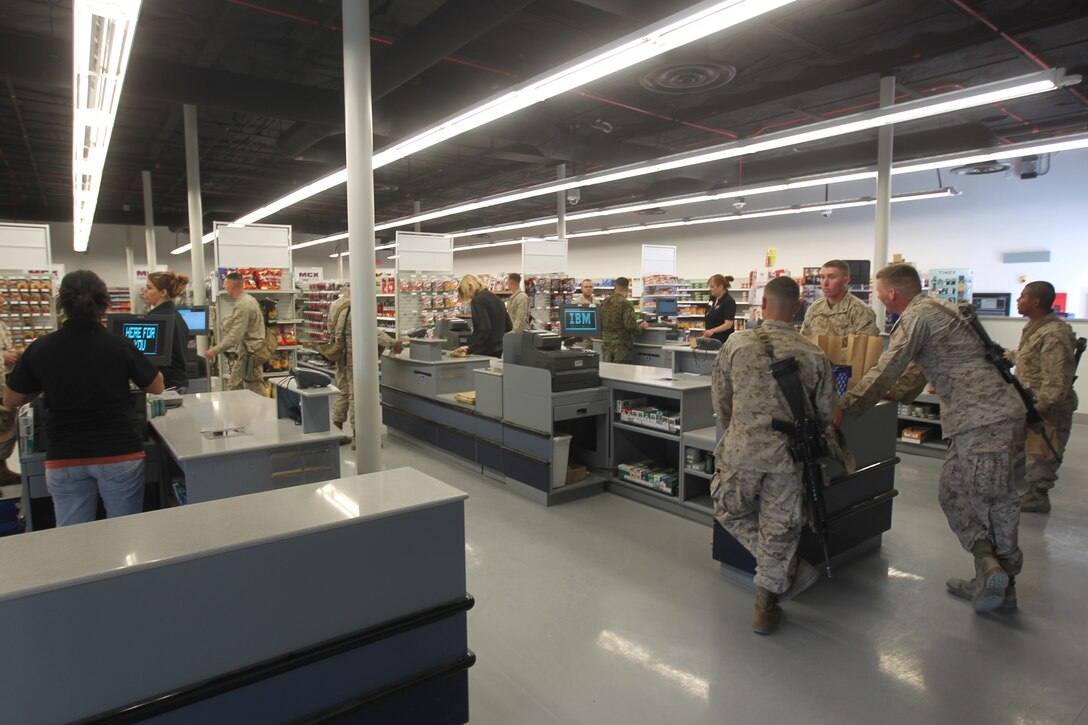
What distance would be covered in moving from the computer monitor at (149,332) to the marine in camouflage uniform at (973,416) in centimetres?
408

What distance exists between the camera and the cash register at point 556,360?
468 centimetres

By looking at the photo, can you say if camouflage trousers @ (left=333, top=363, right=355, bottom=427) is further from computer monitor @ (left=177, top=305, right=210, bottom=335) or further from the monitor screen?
the monitor screen

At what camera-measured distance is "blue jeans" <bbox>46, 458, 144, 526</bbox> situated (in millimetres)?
2662

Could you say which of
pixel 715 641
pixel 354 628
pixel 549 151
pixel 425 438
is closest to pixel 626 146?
pixel 549 151

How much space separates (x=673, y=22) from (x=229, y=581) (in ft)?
12.4

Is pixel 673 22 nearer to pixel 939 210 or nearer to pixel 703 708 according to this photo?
pixel 703 708

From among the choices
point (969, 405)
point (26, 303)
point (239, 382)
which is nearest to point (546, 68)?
point (969, 405)

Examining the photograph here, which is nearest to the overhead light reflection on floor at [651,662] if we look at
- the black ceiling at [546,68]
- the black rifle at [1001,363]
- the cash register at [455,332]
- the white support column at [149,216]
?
the black rifle at [1001,363]

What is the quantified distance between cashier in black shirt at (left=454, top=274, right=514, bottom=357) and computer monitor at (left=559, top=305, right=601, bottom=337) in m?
0.78

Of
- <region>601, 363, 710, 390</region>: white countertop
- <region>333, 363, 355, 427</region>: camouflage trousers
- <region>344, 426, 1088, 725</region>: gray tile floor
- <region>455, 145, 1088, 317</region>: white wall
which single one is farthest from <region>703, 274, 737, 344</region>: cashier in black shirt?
<region>455, 145, 1088, 317</region>: white wall

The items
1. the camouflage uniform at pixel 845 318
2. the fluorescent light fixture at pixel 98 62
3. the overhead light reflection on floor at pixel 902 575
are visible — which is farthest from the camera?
the camouflage uniform at pixel 845 318

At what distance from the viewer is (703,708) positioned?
7.91 feet

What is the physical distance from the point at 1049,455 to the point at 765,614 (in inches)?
132

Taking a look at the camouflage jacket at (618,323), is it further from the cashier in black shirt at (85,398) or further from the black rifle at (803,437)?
the cashier in black shirt at (85,398)
